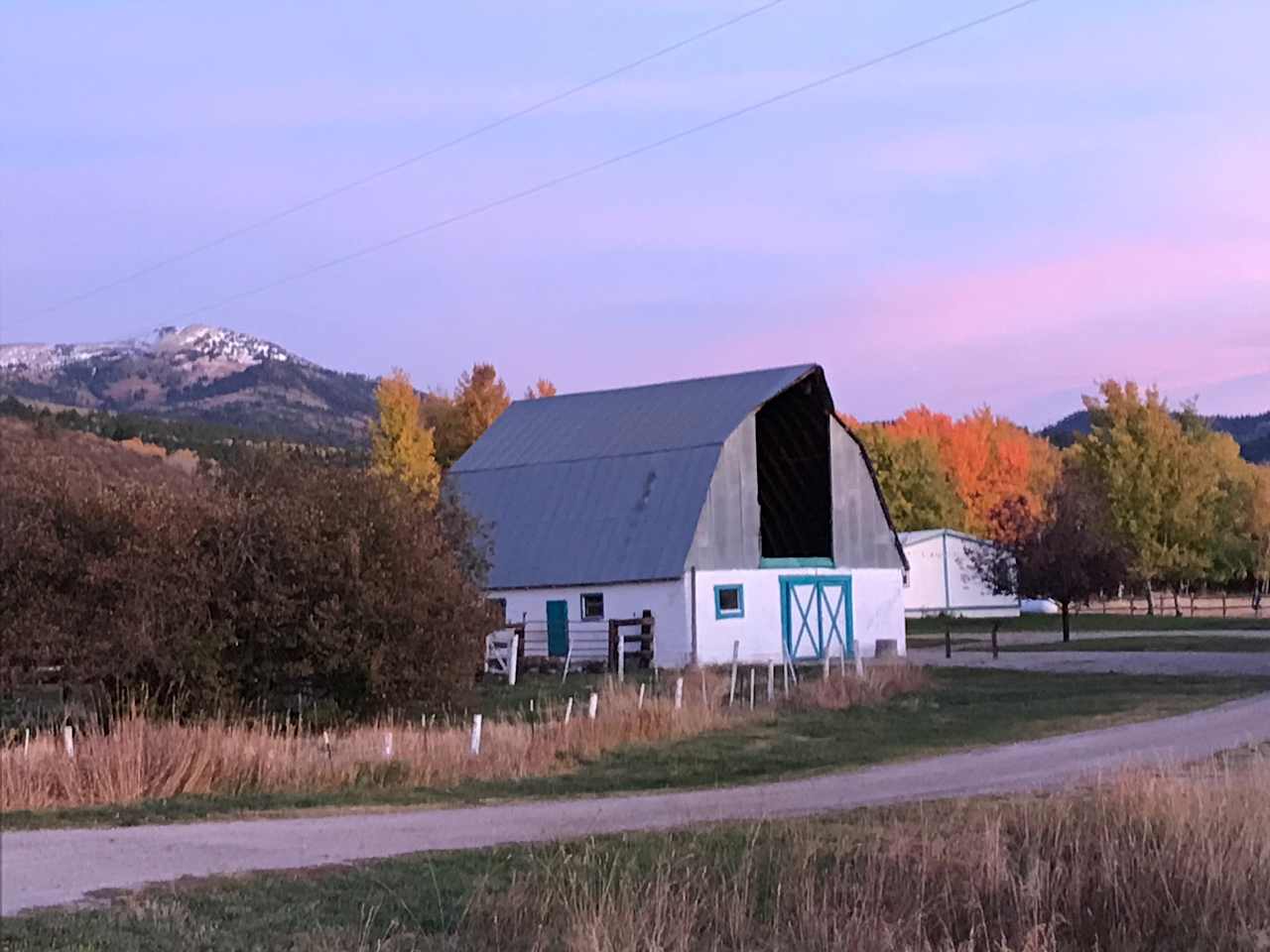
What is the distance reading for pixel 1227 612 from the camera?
71438 millimetres

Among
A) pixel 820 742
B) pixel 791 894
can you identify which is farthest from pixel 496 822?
pixel 820 742

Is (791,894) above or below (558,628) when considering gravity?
below

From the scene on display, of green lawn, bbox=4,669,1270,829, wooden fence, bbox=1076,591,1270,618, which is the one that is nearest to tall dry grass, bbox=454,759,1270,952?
green lawn, bbox=4,669,1270,829

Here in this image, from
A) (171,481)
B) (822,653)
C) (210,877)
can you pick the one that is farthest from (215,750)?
(822,653)

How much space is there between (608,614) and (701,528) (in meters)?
3.32

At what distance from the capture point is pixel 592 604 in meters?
42.9

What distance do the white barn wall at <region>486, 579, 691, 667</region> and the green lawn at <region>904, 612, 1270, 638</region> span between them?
1797 centimetres

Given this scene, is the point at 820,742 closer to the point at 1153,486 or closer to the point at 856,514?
the point at 856,514

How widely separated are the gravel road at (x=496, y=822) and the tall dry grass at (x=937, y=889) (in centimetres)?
187

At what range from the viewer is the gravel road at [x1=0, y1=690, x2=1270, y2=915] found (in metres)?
11.9

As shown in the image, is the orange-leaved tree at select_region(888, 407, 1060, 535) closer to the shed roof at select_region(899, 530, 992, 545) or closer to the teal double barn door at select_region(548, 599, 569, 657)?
the shed roof at select_region(899, 530, 992, 545)

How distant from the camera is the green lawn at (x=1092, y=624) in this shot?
57500 millimetres

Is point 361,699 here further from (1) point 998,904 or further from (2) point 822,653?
(2) point 822,653

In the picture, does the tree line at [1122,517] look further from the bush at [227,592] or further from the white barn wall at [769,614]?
the bush at [227,592]
